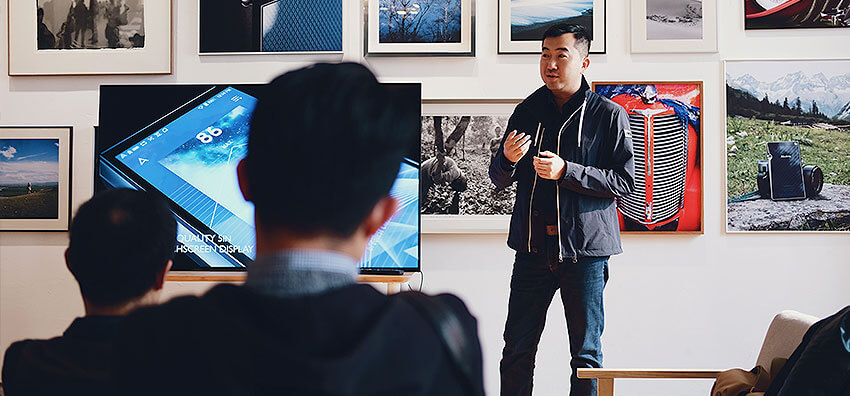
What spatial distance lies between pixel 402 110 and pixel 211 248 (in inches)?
108

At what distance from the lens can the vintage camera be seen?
3.57m

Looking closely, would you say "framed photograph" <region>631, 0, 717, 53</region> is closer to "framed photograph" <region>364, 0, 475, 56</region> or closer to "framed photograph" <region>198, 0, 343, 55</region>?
"framed photograph" <region>364, 0, 475, 56</region>

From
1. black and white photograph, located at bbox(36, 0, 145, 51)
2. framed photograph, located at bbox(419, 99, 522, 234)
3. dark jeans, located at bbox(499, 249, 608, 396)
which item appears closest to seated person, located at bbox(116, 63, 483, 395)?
dark jeans, located at bbox(499, 249, 608, 396)

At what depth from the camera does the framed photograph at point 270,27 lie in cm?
365

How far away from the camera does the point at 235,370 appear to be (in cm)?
71

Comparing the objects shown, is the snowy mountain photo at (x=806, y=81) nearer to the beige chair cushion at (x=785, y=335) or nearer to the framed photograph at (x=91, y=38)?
the beige chair cushion at (x=785, y=335)

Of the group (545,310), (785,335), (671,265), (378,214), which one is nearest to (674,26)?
(671,265)

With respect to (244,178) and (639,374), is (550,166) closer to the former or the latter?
(639,374)

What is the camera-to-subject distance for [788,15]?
3.57m

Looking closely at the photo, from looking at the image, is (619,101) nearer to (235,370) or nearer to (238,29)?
(238,29)

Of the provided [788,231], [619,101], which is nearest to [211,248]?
[619,101]

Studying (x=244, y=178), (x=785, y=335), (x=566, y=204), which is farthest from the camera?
(x=566, y=204)

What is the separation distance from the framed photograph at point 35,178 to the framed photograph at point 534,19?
2.18 m

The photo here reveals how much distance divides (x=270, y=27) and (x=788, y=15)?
2.47 metres
